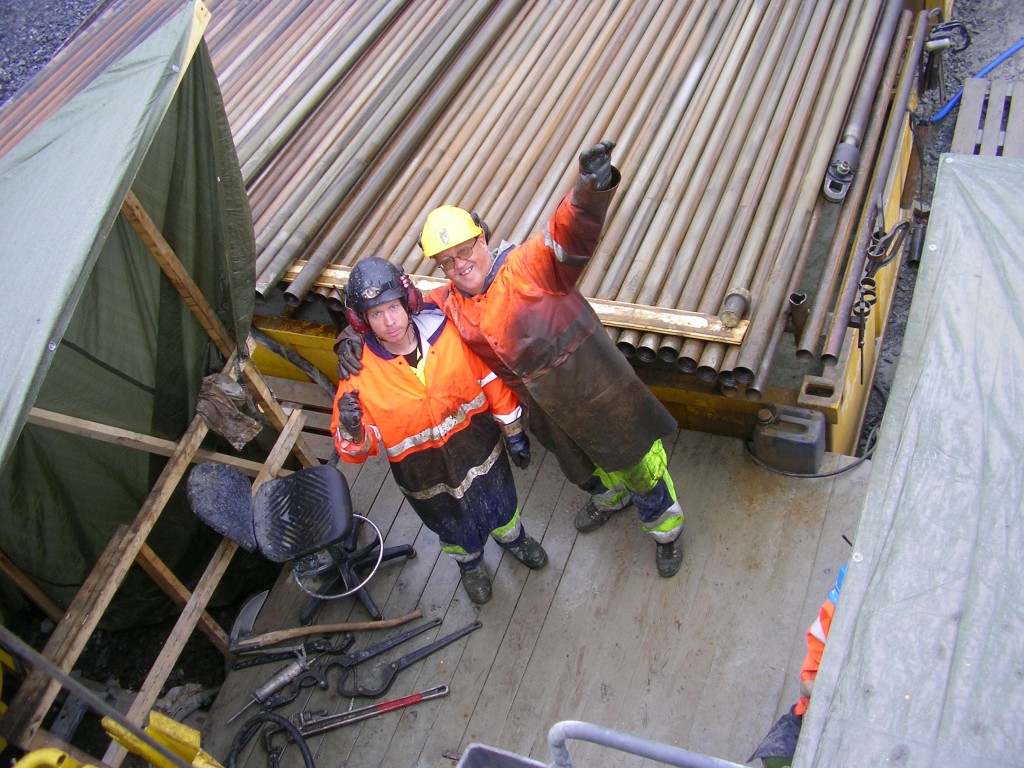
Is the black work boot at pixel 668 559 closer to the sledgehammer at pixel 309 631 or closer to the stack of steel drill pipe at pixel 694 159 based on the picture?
the stack of steel drill pipe at pixel 694 159

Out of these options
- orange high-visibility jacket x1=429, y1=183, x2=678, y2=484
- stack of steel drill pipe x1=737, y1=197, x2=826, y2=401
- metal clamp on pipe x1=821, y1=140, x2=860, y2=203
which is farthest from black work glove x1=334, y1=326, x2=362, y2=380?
metal clamp on pipe x1=821, y1=140, x2=860, y2=203

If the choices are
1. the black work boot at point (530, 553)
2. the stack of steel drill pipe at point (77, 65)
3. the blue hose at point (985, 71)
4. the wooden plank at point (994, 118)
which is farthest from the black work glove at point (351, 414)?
the blue hose at point (985, 71)

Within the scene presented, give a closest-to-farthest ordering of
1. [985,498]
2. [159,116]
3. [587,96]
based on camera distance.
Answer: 1. [985,498]
2. [159,116]
3. [587,96]

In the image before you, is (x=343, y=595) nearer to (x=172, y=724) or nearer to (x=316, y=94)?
(x=172, y=724)

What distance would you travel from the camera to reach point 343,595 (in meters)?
4.60

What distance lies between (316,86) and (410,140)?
3.27 ft

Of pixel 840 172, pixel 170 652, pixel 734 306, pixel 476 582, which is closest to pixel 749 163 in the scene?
pixel 840 172

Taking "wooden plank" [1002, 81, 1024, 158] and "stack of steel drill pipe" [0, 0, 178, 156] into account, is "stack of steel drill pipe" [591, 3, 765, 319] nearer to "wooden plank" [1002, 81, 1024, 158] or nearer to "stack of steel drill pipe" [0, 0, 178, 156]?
"wooden plank" [1002, 81, 1024, 158]

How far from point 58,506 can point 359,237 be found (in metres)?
2.25

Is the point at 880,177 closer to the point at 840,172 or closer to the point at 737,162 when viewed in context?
the point at 840,172

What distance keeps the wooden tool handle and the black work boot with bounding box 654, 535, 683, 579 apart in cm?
126

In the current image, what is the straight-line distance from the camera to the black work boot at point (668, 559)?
14.6ft

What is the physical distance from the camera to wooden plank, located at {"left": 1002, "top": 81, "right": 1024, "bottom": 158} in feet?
21.7

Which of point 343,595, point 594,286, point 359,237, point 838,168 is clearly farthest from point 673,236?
point 343,595
